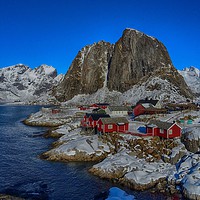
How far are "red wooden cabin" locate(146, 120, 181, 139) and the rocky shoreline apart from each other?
4.46 ft

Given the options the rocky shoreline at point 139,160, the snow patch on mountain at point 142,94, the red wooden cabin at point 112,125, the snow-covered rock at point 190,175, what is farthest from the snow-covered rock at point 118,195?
the snow patch on mountain at point 142,94

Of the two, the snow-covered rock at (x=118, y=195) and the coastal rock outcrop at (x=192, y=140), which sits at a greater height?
the coastal rock outcrop at (x=192, y=140)

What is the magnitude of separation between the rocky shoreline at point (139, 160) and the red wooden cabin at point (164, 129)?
1.36m

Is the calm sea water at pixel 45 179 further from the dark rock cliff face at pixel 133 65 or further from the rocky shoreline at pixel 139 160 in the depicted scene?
the dark rock cliff face at pixel 133 65

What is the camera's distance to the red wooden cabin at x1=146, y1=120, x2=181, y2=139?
45688 millimetres

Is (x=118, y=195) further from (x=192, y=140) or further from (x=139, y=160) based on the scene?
(x=192, y=140)

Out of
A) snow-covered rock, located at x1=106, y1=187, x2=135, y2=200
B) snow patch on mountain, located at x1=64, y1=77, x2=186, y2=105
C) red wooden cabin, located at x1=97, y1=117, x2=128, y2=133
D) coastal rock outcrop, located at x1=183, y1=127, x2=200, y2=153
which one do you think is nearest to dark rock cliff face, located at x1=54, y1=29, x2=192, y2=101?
snow patch on mountain, located at x1=64, y1=77, x2=186, y2=105

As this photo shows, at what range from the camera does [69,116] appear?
92.9 meters

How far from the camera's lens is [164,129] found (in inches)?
1817

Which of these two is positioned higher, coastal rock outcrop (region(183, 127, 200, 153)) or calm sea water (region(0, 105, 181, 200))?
coastal rock outcrop (region(183, 127, 200, 153))

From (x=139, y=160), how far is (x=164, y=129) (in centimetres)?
947

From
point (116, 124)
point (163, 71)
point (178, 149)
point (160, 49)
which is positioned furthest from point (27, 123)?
point (160, 49)

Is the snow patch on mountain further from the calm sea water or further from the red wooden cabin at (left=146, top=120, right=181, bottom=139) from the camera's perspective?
the calm sea water

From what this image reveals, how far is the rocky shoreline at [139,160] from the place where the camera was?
32.0 m
